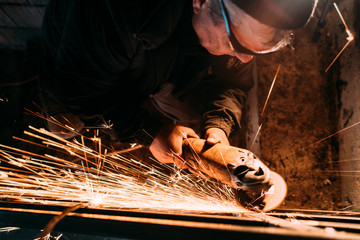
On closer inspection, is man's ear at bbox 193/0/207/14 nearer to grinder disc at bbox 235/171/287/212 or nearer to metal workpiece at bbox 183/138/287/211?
metal workpiece at bbox 183/138/287/211

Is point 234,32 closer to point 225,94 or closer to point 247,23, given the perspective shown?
point 247,23

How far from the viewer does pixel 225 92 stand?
219cm

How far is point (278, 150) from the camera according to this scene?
8.26ft

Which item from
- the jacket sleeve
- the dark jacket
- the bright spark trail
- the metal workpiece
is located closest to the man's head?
the dark jacket

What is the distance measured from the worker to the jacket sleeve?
0.01 m

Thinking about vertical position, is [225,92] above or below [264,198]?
above

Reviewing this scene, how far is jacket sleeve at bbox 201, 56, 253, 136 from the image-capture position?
2.06 m

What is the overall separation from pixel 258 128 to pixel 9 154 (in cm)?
368

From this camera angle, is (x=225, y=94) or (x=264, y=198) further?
(x=225, y=94)

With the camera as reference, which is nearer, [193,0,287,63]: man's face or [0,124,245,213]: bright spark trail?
[193,0,287,63]: man's face

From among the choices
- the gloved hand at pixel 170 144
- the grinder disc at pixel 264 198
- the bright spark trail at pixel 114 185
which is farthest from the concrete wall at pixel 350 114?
the gloved hand at pixel 170 144

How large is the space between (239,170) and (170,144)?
72 cm

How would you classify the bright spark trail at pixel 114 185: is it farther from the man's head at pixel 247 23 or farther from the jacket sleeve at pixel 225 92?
the man's head at pixel 247 23

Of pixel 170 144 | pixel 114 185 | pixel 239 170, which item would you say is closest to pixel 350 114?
pixel 239 170
